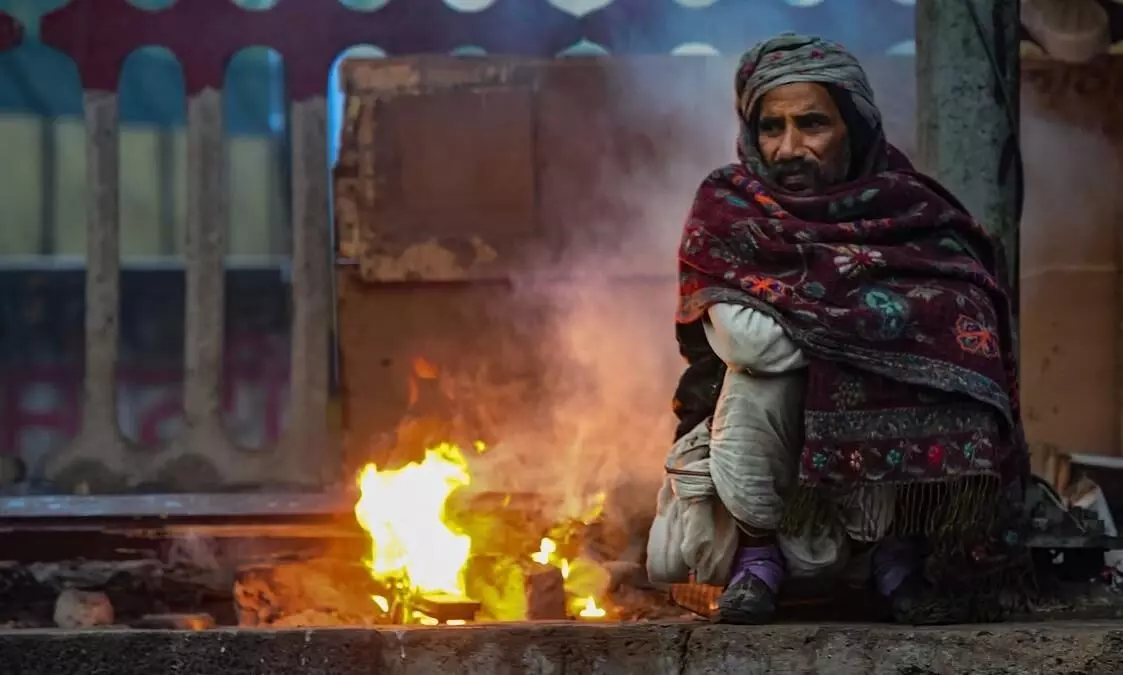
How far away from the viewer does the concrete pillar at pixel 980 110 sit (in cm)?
452

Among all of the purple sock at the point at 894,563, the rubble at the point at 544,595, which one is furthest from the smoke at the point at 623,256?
the purple sock at the point at 894,563

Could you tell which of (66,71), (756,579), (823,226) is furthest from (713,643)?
(66,71)

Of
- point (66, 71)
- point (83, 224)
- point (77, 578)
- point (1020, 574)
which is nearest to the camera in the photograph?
point (1020, 574)

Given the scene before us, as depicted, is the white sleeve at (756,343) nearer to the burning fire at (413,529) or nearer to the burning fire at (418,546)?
the burning fire at (418,546)

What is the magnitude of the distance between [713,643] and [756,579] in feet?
0.67

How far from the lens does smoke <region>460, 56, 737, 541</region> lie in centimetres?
616

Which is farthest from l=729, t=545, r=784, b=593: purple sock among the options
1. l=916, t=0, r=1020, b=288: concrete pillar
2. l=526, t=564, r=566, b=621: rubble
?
l=916, t=0, r=1020, b=288: concrete pillar

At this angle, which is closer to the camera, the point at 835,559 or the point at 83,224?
the point at 835,559

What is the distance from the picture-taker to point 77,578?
5.45 meters

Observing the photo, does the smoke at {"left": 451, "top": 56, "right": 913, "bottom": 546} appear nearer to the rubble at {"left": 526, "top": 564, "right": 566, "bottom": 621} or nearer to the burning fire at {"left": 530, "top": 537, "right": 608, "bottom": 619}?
the burning fire at {"left": 530, "top": 537, "right": 608, "bottom": 619}

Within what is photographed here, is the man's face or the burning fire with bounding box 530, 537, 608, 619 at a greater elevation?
the man's face

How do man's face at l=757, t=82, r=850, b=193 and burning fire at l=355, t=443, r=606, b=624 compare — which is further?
burning fire at l=355, t=443, r=606, b=624

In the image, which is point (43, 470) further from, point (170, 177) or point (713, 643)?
point (713, 643)

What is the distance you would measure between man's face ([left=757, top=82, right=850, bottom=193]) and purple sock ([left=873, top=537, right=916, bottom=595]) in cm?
101
